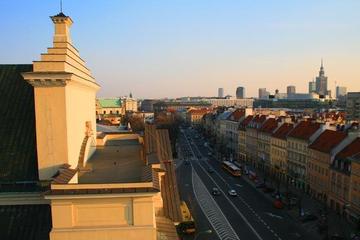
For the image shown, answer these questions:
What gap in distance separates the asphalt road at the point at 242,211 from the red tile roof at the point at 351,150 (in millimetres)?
12548

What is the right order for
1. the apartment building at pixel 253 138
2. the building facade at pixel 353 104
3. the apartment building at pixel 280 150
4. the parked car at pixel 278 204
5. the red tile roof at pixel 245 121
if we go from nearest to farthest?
the parked car at pixel 278 204, the apartment building at pixel 280 150, the apartment building at pixel 253 138, the red tile roof at pixel 245 121, the building facade at pixel 353 104

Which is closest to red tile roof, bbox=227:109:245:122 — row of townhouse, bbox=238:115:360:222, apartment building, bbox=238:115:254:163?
apartment building, bbox=238:115:254:163

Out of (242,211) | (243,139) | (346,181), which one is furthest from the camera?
(243,139)

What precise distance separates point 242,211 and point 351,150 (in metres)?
18.6

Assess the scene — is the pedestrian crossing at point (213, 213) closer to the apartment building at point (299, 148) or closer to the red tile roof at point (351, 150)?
the apartment building at point (299, 148)

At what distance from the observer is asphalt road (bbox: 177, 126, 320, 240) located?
169ft

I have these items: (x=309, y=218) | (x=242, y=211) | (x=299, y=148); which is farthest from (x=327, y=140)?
(x=242, y=211)

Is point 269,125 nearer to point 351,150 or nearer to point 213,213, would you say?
point 351,150

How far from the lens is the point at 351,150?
197 ft

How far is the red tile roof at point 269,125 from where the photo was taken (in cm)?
9438

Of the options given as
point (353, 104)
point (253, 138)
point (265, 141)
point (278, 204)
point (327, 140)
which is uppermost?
point (353, 104)

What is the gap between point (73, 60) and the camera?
2258 centimetres

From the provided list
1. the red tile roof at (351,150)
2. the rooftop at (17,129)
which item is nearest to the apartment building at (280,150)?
the red tile roof at (351,150)

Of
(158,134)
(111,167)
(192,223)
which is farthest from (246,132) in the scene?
(111,167)
